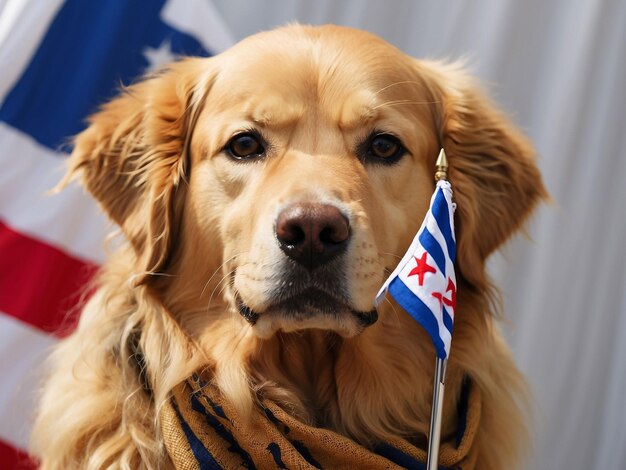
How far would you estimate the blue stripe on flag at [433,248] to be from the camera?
222 centimetres

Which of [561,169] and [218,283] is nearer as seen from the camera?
[218,283]

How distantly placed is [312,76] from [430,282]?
3.25ft

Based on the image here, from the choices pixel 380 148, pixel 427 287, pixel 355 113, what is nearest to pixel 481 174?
pixel 380 148

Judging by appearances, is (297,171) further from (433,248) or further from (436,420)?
A: (436,420)

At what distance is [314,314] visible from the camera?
8.09 ft

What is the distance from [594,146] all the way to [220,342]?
2591 millimetres

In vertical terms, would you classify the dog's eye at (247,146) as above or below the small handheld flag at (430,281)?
above

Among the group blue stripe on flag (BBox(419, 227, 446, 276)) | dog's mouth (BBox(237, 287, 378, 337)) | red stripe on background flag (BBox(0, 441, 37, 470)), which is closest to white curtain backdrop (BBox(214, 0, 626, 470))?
dog's mouth (BBox(237, 287, 378, 337))

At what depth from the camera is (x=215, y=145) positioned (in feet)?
9.34

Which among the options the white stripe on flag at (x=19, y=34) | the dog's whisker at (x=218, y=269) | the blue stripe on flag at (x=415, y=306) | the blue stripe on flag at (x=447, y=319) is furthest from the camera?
the white stripe on flag at (x=19, y=34)

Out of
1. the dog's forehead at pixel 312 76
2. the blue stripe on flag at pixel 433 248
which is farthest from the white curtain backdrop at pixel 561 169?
the blue stripe on flag at pixel 433 248

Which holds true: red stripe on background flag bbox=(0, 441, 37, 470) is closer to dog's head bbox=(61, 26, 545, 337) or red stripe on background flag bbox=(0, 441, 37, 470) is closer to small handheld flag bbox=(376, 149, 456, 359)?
dog's head bbox=(61, 26, 545, 337)

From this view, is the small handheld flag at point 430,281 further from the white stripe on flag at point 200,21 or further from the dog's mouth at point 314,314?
the white stripe on flag at point 200,21

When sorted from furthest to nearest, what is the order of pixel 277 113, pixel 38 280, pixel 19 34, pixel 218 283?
pixel 38 280, pixel 19 34, pixel 218 283, pixel 277 113
